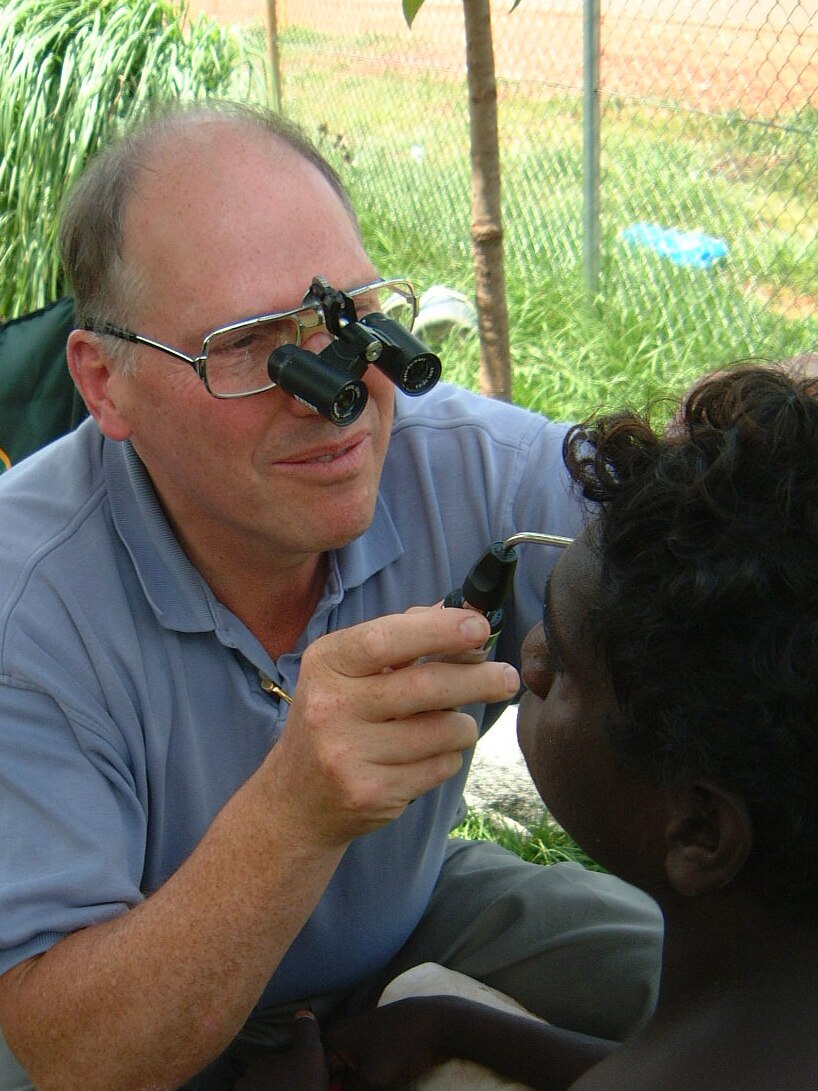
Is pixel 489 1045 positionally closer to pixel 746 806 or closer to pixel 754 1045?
pixel 754 1045

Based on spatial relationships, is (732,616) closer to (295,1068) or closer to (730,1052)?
(730,1052)

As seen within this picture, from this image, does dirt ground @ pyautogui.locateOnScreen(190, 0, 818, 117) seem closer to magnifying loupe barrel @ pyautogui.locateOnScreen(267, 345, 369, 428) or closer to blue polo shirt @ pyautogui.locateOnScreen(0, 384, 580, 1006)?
blue polo shirt @ pyautogui.locateOnScreen(0, 384, 580, 1006)

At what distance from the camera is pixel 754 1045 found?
1342 mm

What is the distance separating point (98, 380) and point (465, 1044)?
3.70 feet

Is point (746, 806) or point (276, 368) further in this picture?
point (276, 368)

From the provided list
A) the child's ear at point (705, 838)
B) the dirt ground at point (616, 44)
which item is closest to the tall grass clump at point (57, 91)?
the dirt ground at point (616, 44)

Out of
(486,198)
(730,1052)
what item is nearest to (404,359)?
(730,1052)

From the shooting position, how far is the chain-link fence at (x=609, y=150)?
15.6ft

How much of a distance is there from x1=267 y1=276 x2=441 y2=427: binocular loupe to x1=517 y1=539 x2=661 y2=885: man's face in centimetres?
37

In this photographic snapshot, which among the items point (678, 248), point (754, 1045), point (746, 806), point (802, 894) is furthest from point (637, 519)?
point (678, 248)

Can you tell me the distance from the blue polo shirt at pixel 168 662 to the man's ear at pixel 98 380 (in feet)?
0.20

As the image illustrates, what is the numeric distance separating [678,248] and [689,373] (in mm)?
689

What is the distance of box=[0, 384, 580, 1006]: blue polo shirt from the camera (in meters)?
1.79

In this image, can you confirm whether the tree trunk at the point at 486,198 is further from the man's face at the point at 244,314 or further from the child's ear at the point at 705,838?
the child's ear at the point at 705,838
